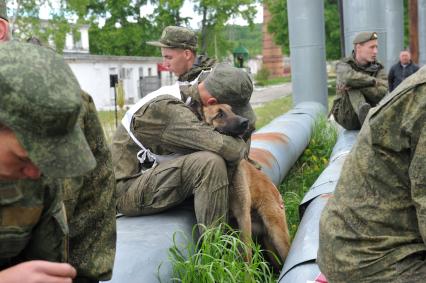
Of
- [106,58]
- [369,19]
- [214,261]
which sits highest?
[106,58]

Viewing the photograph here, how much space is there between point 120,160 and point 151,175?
0.91ft

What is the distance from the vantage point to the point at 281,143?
23.8ft

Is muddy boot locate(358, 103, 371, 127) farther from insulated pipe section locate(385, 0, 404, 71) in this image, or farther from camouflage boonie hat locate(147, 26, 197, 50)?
insulated pipe section locate(385, 0, 404, 71)

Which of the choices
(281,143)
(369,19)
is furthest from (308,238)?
(369,19)

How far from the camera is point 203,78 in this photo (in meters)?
4.38

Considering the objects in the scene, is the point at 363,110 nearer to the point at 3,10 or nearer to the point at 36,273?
the point at 3,10

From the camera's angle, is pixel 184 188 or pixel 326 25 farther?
pixel 326 25

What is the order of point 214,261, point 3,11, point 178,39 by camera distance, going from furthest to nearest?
point 178,39
point 214,261
point 3,11

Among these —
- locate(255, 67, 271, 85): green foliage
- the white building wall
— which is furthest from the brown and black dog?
locate(255, 67, 271, 85): green foliage

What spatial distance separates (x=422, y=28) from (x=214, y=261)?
20504mm

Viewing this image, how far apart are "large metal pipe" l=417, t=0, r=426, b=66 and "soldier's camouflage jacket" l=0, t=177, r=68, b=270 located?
71.2 feet

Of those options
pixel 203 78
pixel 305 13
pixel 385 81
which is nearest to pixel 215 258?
pixel 203 78

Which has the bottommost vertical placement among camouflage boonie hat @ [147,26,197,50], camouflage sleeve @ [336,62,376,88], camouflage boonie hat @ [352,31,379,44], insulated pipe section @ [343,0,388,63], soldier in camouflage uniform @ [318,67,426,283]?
soldier in camouflage uniform @ [318,67,426,283]

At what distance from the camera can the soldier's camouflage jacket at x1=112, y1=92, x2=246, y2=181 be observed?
403 cm
